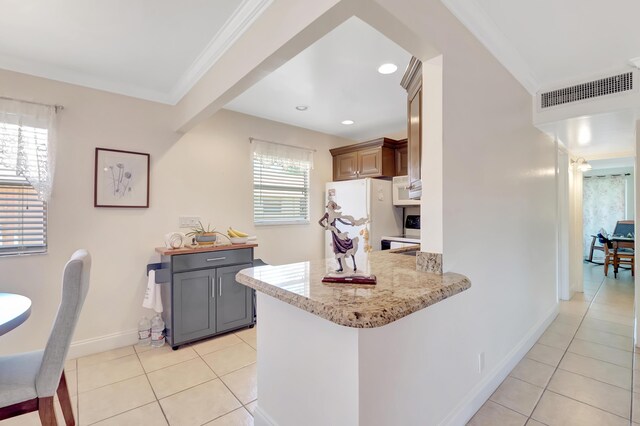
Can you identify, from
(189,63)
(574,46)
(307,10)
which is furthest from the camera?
(189,63)

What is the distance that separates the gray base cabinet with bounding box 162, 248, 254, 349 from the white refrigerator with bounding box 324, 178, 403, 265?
1.26 m

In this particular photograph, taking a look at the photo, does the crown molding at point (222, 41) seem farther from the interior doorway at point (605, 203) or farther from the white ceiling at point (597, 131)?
the interior doorway at point (605, 203)

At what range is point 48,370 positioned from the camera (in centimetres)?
133

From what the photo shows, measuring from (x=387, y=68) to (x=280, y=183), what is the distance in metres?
2.05

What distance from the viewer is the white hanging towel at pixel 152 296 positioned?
2.72m

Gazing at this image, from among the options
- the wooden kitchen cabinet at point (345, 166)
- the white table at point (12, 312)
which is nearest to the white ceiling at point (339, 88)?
the wooden kitchen cabinet at point (345, 166)

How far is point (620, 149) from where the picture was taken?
419 centimetres

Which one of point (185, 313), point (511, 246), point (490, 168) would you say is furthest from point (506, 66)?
point (185, 313)

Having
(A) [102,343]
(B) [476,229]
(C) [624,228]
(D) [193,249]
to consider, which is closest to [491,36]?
(B) [476,229]

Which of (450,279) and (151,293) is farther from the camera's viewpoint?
(151,293)

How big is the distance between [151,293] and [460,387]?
8.58 ft

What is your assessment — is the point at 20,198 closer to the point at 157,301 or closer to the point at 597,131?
the point at 157,301

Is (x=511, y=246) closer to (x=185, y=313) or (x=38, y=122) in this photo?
(x=185, y=313)

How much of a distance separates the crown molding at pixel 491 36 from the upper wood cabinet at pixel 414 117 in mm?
313
